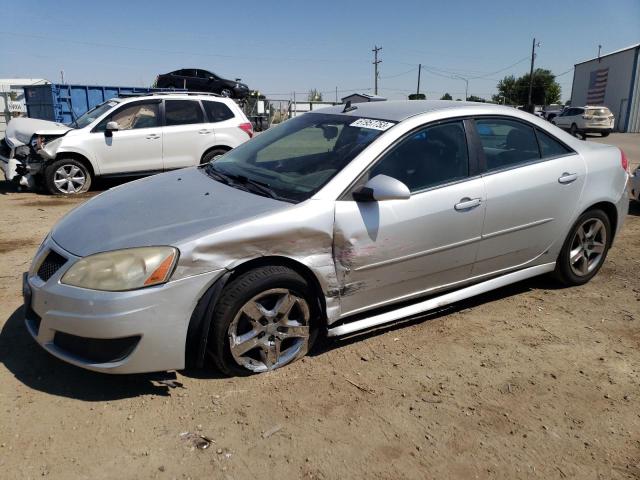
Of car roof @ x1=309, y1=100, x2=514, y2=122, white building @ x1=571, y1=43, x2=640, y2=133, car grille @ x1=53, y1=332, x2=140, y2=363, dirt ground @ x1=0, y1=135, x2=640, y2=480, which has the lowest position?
dirt ground @ x1=0, y1=135, x2=640, y2=480

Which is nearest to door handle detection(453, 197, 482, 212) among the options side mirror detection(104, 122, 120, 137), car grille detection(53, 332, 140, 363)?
car grille detection(53, 332, 140, 363)

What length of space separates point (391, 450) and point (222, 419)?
0.87 meters

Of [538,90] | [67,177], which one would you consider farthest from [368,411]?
[538,90]

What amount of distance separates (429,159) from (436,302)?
3.20 ft

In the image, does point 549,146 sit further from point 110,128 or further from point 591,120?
point 591,120

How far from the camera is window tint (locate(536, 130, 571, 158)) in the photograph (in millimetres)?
4078

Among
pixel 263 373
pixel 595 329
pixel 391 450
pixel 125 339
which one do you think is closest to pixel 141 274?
pixel 125 339

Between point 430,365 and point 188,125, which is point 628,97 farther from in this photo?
point 430,365

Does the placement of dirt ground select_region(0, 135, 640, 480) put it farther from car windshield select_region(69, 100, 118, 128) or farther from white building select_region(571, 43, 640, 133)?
white building select_region(571, 43, 640, 133)

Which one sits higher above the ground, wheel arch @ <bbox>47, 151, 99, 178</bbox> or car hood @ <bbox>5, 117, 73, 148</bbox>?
car hood @ <bbox>5, 117, 73, 148</bbox>

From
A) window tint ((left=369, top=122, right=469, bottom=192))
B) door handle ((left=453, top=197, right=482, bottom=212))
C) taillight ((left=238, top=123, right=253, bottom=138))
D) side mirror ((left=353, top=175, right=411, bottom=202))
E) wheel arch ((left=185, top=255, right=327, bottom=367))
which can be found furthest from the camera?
taillight ((left=238, top=123, right=253, bottom=138))

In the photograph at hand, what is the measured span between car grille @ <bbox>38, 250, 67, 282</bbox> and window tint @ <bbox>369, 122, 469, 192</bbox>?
6.01 feet

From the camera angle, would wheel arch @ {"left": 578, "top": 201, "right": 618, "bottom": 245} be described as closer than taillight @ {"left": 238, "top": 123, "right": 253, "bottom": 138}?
Yes

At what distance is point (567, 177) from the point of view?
407 centimetres
